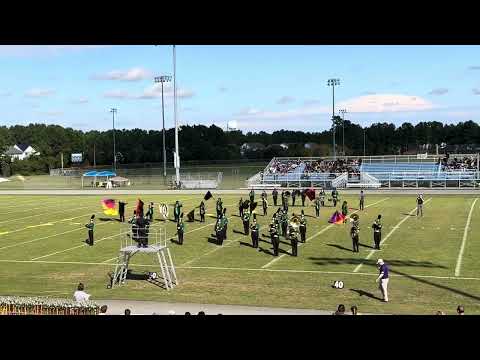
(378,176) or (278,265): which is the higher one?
(378,176)

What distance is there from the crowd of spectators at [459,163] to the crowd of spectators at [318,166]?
7.23 meters

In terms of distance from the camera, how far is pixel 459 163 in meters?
51.2

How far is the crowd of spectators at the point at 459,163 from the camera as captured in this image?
49969 mm

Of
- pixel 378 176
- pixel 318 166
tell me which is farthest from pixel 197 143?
pixel 378 176

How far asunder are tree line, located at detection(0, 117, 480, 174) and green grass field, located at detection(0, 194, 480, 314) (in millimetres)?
60119

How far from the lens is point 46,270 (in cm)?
1777

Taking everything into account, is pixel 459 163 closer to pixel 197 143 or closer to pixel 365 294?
pixel 365 294

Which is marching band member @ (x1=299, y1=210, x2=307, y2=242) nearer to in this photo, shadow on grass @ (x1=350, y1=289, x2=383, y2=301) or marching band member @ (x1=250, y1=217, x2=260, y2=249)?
marching band member @ (x1=250, y1=217, x2=260, y2=249)

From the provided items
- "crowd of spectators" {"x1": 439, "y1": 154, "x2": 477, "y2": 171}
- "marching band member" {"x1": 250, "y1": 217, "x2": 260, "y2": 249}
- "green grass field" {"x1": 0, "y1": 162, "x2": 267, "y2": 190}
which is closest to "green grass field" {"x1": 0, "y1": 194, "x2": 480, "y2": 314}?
"marching band member" {"x1": 250, "y1": 217, "x2": 260, "y2": 249}

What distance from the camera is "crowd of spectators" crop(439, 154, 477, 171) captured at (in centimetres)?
4997

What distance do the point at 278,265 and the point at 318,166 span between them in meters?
39.2
